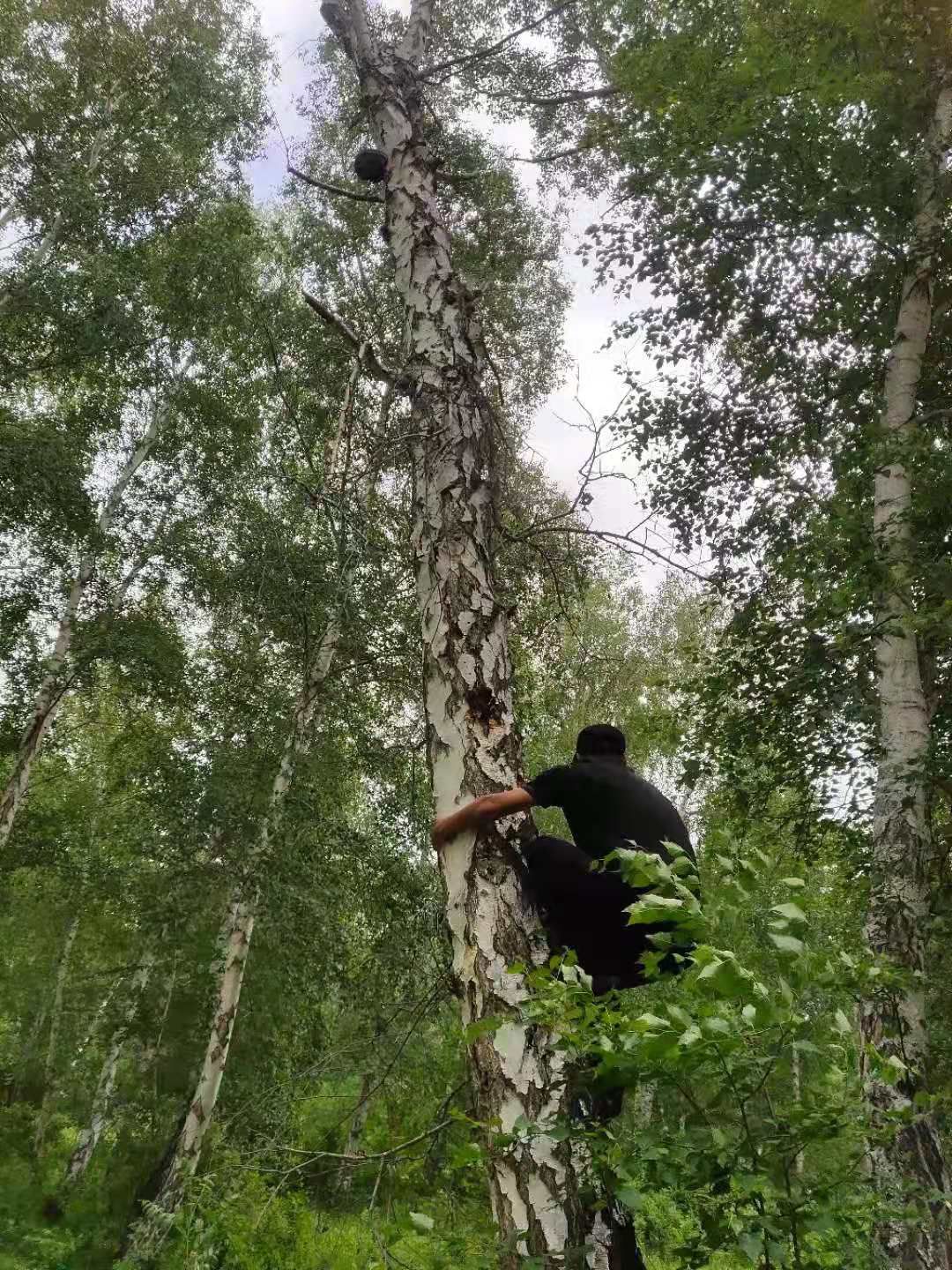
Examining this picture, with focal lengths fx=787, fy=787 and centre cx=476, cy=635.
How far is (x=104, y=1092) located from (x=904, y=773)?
12.9m

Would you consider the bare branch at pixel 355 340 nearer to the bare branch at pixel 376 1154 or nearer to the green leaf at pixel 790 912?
the green leaf at pixel 790 912

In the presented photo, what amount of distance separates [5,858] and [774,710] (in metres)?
9.92

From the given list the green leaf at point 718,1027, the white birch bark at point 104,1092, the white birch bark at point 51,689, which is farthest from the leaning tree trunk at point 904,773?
the white birch bark at point 51,689

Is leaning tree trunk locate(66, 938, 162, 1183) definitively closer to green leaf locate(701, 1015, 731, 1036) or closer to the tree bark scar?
the tree bark scar

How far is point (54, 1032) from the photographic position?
1543 centimetres

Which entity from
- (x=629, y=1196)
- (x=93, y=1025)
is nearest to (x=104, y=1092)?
(x=93, y=1025)

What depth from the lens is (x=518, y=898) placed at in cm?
220

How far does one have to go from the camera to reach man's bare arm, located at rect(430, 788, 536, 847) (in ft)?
7.26

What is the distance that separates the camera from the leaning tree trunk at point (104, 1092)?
33.8 feet

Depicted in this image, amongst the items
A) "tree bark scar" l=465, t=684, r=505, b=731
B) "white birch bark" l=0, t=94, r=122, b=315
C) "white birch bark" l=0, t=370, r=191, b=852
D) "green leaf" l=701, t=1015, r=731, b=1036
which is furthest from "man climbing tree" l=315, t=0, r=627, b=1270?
"white birch bark" l=0, t=370, r=191, b=852

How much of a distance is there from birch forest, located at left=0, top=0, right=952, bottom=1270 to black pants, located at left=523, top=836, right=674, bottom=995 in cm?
9

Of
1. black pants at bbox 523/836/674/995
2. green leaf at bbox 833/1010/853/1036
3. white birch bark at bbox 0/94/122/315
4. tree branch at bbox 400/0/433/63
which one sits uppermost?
white birch bark at bbox 0/94/122/315

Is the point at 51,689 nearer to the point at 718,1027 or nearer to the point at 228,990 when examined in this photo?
the point at 228,990

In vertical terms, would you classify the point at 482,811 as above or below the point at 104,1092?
above
